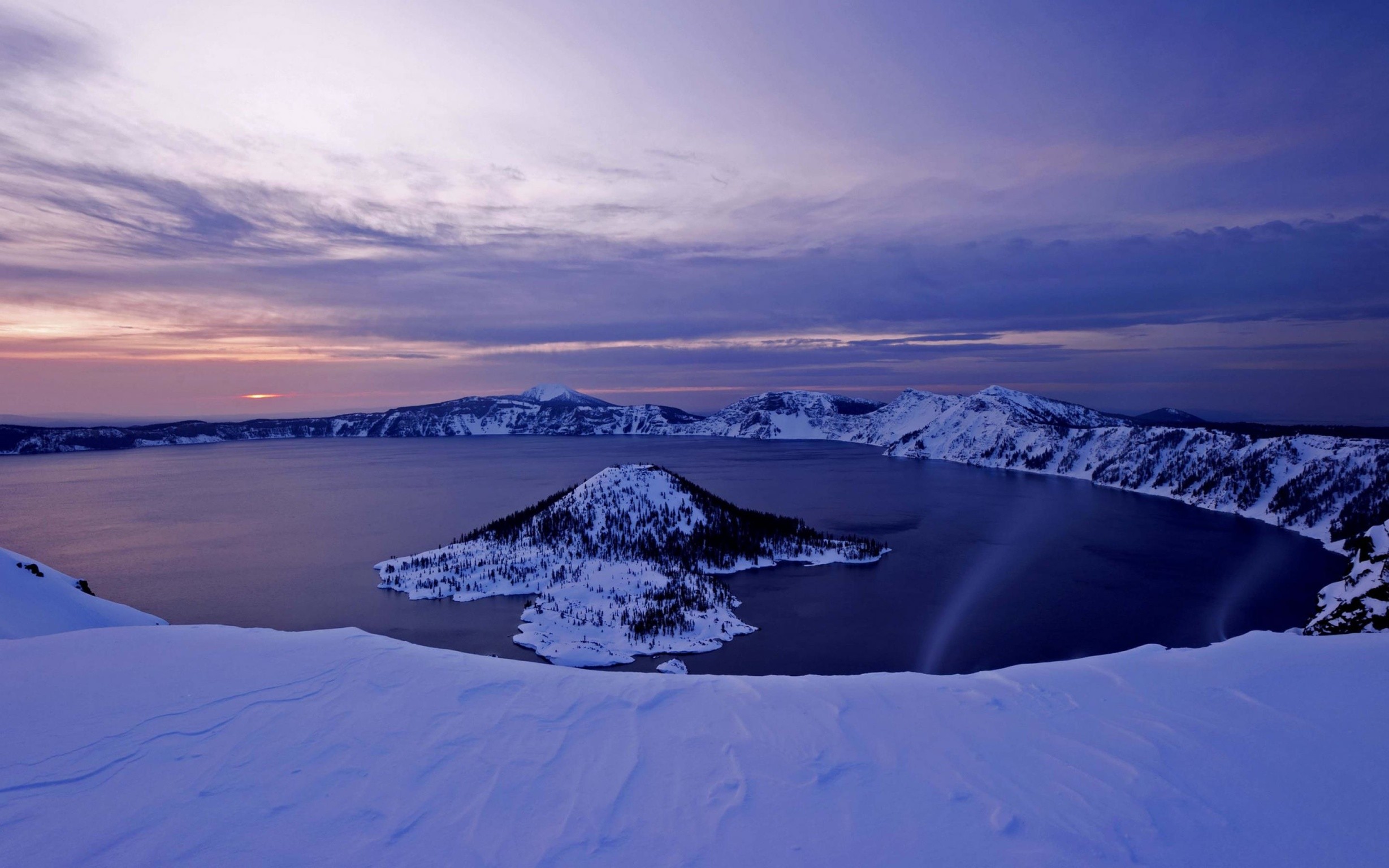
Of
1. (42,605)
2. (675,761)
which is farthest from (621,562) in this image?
(675,761)

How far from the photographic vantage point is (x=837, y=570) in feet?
221

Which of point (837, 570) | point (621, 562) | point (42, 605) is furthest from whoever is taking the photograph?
point (837, 570)

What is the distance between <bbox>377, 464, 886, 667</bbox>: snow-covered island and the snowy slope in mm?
22576

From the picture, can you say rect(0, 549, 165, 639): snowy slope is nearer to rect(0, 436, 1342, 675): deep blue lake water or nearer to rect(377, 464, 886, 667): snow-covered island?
rect(0, 436, 1342, 675): deep blue lake water

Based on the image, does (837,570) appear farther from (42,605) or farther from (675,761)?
(675,761)

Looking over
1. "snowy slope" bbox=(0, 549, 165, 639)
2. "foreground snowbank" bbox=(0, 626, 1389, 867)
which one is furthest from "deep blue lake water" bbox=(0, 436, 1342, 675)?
"foreground snowbank" bbox=(0, 626, 1389, 867)

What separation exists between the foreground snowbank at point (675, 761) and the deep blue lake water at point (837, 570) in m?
30.6

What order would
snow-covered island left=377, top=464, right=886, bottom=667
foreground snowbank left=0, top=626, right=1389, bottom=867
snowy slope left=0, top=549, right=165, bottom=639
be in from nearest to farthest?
foreground snowbank left=0, top=626, right=1389, bottom=867 → snowy slope left=0, top=549, right=165, bottom=639 → snow-covered island left=377, top=464, right=886, bottom=667

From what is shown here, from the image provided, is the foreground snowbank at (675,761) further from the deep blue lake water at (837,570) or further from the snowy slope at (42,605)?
the deep blue lake water at (837,570)

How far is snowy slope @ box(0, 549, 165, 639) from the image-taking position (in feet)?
66.9

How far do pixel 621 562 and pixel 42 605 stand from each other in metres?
43.7

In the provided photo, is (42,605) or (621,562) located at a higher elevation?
(42,605)

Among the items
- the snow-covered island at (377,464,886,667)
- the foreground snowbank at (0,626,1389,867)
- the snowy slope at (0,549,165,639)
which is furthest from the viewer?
the snow-covered island at (377,464,886,667)

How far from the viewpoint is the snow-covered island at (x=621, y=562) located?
45219 mm
